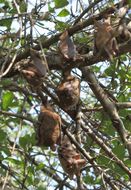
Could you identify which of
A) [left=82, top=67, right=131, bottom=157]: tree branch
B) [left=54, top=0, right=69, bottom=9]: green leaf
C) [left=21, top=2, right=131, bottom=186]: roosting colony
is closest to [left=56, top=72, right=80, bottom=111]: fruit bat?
[left=21, top=2, right=131, bottom=186]: roosting colony

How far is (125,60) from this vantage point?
104 inches

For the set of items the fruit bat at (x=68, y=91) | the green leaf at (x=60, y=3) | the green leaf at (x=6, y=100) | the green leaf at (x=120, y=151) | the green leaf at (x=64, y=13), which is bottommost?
the green leaf at (x=120, y=151)

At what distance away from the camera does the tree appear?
1.68 meters

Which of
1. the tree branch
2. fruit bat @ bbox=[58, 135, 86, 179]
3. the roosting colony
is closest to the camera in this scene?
the roosting colony

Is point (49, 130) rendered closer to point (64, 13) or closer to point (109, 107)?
point (109, 107)

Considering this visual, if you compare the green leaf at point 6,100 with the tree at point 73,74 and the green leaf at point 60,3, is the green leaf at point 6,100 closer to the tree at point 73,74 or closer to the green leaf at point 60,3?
the tree at point 73,74

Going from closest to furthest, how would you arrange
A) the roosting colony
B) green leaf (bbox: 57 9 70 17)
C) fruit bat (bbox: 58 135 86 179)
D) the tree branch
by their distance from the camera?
the roosting colony < fruit bat (bbox: 58 135 86 179) < the tree branch < green leaf (bbox: 57 9 70 17)

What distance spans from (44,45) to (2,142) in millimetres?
508

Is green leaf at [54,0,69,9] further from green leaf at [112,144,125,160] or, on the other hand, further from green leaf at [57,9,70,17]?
green leaf at [112,144,125,160]

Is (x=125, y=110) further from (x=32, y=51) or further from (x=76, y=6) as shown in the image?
(x=32, y=51)

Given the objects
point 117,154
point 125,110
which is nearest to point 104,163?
point 117,154

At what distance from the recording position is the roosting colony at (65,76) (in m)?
1.63

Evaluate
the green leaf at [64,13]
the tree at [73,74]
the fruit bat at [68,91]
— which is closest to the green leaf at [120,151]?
the tree at [73,74]

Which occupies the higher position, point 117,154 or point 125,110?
point 125,110
